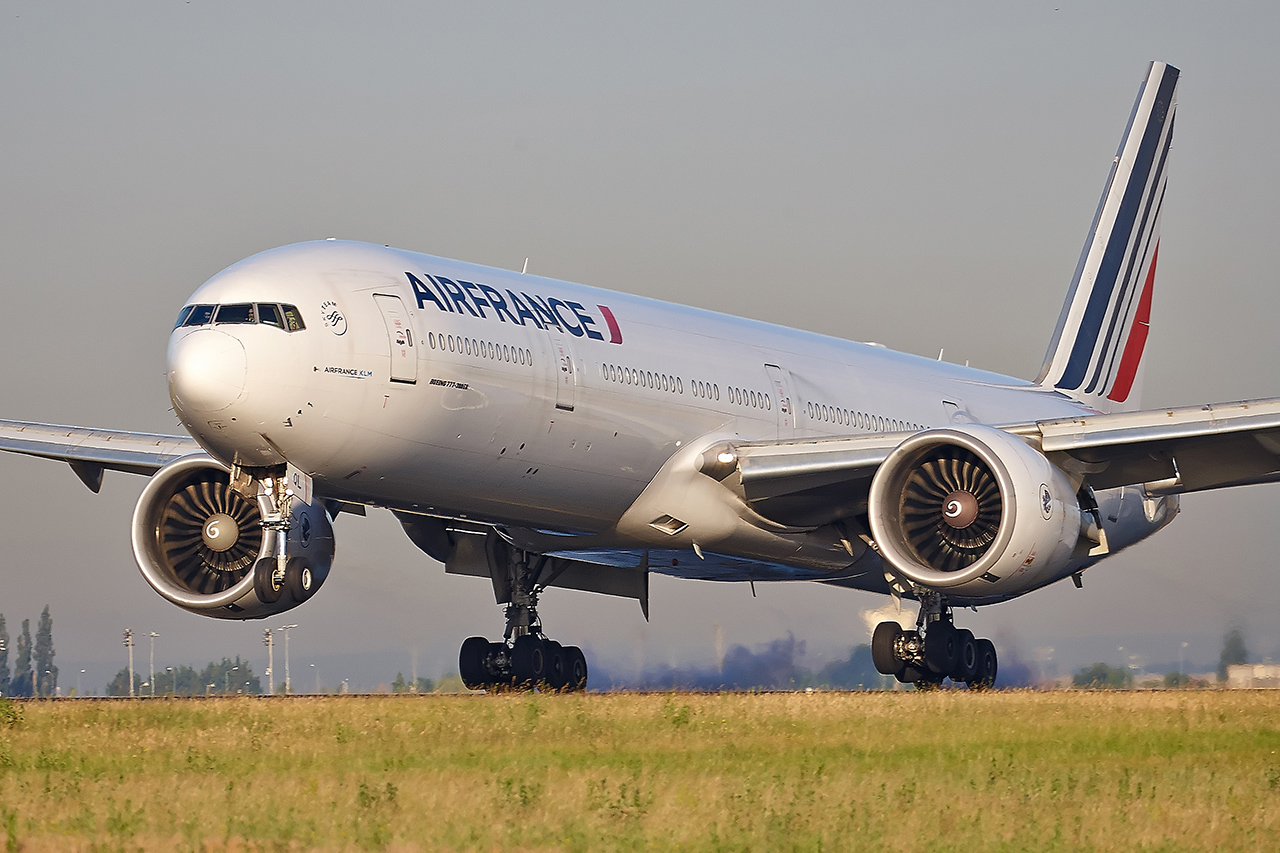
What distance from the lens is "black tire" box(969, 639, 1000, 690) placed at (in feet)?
86.6

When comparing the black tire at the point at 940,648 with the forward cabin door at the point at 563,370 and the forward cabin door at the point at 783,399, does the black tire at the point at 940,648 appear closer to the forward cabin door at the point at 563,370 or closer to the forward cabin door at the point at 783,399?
the forward cabin door at the point at 783,399

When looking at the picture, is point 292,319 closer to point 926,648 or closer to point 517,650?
point 517,650

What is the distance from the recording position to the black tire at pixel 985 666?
1039 inches

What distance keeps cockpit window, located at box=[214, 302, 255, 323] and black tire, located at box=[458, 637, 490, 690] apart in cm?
897

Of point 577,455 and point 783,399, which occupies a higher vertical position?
point 783,399

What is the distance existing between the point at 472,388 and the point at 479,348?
0.52 m

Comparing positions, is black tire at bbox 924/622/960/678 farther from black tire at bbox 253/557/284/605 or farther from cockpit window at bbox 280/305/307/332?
cockpit window at bbox 280/305/307/332

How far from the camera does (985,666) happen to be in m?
26.6

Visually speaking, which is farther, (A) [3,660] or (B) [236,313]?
(A) [3,660]

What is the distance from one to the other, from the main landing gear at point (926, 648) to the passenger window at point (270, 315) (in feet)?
35.3

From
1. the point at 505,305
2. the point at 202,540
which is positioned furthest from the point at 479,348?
the point at 202,540

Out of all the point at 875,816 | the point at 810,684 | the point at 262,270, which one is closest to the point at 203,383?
the point at 262,270

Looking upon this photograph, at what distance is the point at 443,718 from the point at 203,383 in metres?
4.22

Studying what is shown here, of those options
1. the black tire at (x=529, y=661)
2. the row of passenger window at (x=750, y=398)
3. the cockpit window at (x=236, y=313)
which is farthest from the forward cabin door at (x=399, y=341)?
the black tire at (x=529, y=661)
